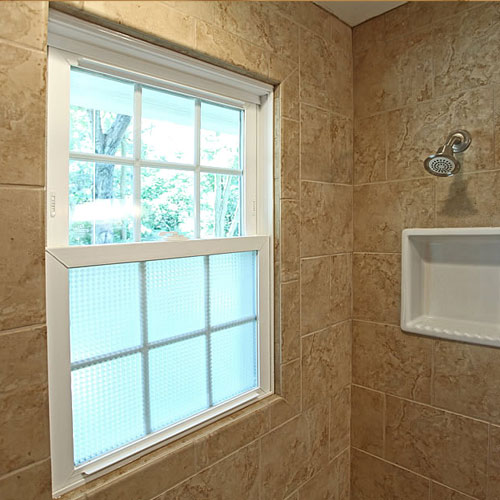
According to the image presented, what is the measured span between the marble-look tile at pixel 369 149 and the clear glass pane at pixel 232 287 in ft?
2.11

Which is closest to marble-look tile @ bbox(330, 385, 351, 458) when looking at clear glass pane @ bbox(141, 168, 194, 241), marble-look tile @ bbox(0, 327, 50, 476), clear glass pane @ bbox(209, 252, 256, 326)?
clear glass pane @ bbox(209, 252, 256, 326)

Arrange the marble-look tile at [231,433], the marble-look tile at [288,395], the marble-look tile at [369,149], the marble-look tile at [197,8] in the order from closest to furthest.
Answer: the marble-look tile at [197,8] → the marble-look tile at [231,433] → the marble-look tile at [288,395] → the marble-look tile at [369,149]

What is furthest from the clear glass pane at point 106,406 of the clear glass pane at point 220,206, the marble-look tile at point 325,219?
the marble-look tile at point 325,219

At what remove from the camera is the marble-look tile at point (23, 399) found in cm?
75

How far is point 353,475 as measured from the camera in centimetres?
165

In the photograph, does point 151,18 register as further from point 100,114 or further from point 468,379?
point 468,379

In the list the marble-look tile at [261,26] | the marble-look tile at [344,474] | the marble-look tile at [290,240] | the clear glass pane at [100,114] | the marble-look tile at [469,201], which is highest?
the marble-look tile at [261,26]

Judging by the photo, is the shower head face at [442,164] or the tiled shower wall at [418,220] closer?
the shower head face at [442,164]

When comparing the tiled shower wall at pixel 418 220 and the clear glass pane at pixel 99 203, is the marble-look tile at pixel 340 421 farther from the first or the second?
the clear glass pane at pixel 99 203

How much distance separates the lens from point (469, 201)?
1.30 metres

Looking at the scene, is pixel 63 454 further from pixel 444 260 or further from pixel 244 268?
pixel 444 260

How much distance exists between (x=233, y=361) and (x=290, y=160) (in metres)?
0.72

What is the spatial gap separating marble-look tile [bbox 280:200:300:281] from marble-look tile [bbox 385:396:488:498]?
71 cm

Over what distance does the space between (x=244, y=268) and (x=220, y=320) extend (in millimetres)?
193
